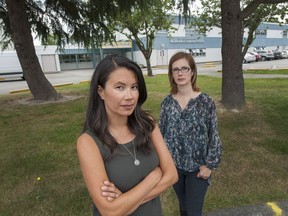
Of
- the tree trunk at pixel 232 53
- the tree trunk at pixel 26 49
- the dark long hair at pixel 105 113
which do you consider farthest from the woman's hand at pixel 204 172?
the tree trunk at pixel 26 49

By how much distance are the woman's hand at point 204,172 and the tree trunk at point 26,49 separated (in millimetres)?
8374

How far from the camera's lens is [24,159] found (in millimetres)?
4508

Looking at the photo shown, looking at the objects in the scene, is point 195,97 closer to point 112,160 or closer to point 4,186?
point 112,160

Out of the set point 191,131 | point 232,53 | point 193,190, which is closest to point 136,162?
point 191,131

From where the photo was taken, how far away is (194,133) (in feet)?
7.45

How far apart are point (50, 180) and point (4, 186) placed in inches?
24.0

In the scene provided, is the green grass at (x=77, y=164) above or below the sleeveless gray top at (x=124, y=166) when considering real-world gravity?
below

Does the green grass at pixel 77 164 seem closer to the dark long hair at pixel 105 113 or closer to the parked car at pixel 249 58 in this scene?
the dark long hair at pixel 105 113

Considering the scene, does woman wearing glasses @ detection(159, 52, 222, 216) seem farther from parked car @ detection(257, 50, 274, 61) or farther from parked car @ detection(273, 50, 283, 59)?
parked car @ detection(273, 50, 283, 59)

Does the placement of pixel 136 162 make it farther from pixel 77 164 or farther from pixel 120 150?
pixel 77 164

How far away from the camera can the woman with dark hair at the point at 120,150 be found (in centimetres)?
149

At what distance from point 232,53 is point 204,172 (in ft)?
16.8

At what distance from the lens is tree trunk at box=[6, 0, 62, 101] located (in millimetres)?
8791

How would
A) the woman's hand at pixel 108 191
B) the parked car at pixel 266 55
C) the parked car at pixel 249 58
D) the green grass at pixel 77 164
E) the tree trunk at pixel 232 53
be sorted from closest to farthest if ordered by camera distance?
the woman's hand at pixel 108 191 < the green grass at pixel 77 164 < the tree trunk at pixel 232 53 < the parked car at pixel 249 58 < the parked car at pixel 266 55
